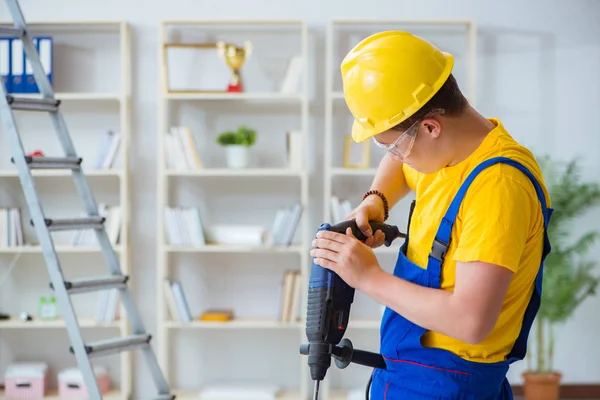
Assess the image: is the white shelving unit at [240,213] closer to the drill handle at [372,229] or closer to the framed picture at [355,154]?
the framed picture at [355,154]

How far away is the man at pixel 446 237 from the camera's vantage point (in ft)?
4.09

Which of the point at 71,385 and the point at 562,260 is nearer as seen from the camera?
the point at 562,260

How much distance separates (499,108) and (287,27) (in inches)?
Answer: 54.0

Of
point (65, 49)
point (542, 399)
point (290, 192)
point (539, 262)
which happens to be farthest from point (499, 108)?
point (539, 262)

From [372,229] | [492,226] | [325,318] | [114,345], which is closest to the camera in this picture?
[492,226]

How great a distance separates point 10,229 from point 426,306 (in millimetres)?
3766

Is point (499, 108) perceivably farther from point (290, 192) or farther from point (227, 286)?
point (227, 286)

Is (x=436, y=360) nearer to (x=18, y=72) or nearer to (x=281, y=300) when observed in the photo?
(x=281, y=300)

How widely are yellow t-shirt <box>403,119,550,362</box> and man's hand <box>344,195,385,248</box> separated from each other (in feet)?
0.44

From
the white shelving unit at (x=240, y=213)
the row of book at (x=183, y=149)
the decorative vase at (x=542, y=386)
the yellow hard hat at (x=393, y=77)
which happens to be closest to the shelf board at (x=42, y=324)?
the white shelving unit at (x=240, y=213)

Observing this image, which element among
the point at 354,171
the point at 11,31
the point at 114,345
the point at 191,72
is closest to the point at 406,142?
the point at 114,345

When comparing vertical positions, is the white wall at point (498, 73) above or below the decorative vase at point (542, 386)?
above

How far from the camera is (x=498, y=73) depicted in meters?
4.82

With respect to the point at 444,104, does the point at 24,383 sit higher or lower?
lower
